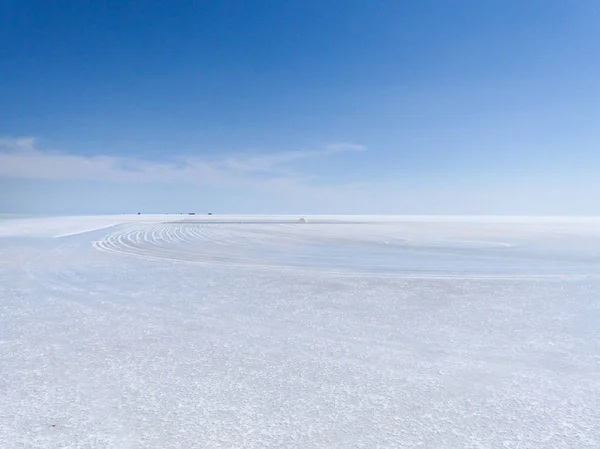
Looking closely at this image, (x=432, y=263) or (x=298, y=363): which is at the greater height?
(x=432, y=263)

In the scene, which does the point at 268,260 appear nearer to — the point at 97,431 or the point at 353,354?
the point at 353,354

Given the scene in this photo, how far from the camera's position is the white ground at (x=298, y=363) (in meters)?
2.10

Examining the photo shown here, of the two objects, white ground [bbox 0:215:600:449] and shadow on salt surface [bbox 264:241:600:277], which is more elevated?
shadow on salt surface [bbox 264:241:600:277]

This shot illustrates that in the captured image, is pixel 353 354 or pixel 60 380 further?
pixel 353 354

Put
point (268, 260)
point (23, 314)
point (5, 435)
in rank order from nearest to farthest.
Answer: point (5, 435) < point (23, 314) < point (268, 260)

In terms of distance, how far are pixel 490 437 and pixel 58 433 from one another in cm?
206

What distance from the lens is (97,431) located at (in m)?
2.09

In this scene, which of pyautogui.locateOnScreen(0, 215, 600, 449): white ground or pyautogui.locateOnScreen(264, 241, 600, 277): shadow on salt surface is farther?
pyautogui.locateOnScreen(264, 241, 600, 277): shadow on salt surface

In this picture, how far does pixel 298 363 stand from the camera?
3049 mm

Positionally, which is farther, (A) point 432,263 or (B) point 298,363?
(A) point 432,263

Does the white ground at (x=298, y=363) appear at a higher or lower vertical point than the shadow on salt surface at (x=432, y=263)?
lower

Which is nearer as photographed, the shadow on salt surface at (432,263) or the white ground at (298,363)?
the white ground at (298,363)

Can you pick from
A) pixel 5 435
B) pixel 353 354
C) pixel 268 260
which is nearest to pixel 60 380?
pixel 5 435

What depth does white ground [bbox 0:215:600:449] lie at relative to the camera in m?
2.10
